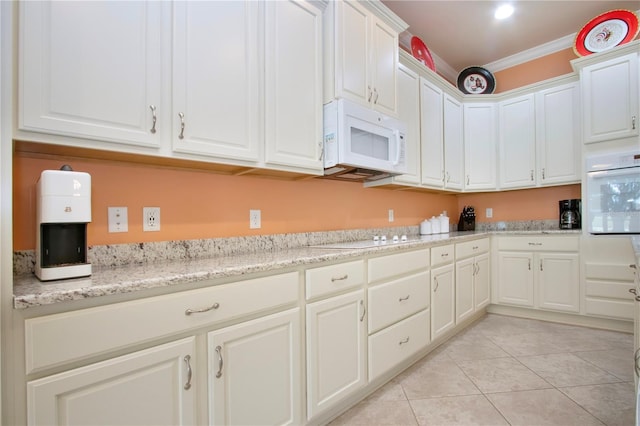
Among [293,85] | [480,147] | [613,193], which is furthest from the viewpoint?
[480,147]

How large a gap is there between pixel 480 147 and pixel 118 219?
365cm

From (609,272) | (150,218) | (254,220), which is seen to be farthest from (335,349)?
(609,272)

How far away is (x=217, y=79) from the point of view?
1.48 metres

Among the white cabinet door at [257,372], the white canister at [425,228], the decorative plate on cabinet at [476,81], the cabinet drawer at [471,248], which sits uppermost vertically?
the decorative plate on cabinet at [476,81]

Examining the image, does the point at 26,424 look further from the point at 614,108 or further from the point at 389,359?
the point at 614,108

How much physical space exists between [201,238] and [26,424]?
968 mm

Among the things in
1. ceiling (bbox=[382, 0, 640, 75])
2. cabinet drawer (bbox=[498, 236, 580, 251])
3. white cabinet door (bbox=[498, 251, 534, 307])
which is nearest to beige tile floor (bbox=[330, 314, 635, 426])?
white cabinet door (bbox=[498, 251, 534, 307])

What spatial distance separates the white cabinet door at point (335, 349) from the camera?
1505mm

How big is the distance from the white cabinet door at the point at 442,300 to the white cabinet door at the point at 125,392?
6.18 ft

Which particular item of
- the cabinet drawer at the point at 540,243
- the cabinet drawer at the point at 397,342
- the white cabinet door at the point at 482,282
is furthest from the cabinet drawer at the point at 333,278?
the cabinet drawer at the point at 540,243

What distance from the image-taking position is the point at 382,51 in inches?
90.9

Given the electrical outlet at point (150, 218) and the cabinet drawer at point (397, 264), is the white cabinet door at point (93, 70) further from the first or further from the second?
the cabinet drawer at point (397, 264)

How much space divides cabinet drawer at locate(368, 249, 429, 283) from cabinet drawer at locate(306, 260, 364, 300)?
122 mm

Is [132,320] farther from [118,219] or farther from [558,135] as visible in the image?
[558,135]
